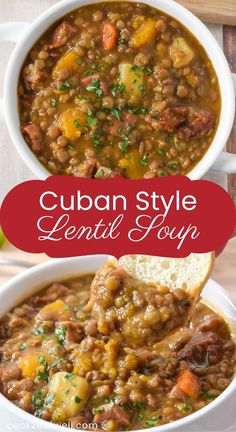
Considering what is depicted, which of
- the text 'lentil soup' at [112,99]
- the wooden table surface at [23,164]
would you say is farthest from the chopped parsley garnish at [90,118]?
the wooden table surface at [23,164]

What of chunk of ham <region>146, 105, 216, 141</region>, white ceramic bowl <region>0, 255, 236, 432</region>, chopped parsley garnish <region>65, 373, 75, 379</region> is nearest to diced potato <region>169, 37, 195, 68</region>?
chunk of ham <region>146, 105, 216, 141</region>

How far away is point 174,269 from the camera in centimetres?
410

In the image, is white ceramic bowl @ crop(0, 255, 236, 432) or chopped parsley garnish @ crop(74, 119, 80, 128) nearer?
white ceramic bowl @ crop(0, 255, 236, 432)

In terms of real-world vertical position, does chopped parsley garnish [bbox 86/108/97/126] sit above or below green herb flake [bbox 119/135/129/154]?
above

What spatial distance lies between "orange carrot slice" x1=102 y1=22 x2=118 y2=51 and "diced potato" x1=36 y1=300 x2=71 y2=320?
4.63ft

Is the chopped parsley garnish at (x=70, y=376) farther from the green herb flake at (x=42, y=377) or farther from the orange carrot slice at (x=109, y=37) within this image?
the orange carrot slice at (x=109, y=37)

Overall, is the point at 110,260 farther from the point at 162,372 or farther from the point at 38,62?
the point at 38,62

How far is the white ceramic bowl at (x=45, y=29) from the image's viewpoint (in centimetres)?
486

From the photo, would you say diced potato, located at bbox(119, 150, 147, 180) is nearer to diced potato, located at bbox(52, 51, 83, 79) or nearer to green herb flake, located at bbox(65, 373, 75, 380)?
diced potato, located at bbox(52, 51, 83, 79)

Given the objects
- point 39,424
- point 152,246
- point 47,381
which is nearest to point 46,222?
point 152,246

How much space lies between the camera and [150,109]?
16.0ft

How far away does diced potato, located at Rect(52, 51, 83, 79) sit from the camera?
4.88 m

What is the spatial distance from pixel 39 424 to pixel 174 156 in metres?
1.78

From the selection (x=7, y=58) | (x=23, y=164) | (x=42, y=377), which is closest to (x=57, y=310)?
(x=42, y=377)
